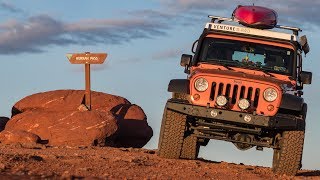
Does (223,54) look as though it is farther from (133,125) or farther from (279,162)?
(133,125)

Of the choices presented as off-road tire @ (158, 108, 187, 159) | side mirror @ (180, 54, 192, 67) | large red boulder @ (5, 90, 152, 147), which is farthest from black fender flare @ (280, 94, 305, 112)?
large red boulder @ (5, 90, 152, 147)

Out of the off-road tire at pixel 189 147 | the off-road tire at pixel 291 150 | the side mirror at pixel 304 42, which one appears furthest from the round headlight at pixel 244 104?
the side mirror at pixel 304 42

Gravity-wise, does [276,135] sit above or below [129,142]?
above

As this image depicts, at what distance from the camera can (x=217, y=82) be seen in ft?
46.0

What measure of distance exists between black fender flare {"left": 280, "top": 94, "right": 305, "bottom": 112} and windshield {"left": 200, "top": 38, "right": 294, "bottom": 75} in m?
1.32

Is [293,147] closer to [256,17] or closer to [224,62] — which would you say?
[224,62]

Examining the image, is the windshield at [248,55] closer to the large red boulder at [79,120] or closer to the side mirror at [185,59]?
the side mirror at [185,59]

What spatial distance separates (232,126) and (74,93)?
42.2ft

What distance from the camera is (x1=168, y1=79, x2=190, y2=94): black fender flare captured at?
14.2 metres

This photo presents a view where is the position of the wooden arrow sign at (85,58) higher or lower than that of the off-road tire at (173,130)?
higher

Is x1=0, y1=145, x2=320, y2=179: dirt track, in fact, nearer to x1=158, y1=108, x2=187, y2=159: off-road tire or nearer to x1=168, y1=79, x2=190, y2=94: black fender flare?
x1=158, y1=108, x2=187, y2=159: off-road tire

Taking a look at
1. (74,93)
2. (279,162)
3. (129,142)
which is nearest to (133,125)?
(129,142)

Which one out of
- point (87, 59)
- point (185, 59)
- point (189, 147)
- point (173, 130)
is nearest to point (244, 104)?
point (173, 130)

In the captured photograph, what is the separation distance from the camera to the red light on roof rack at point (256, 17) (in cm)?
1576
